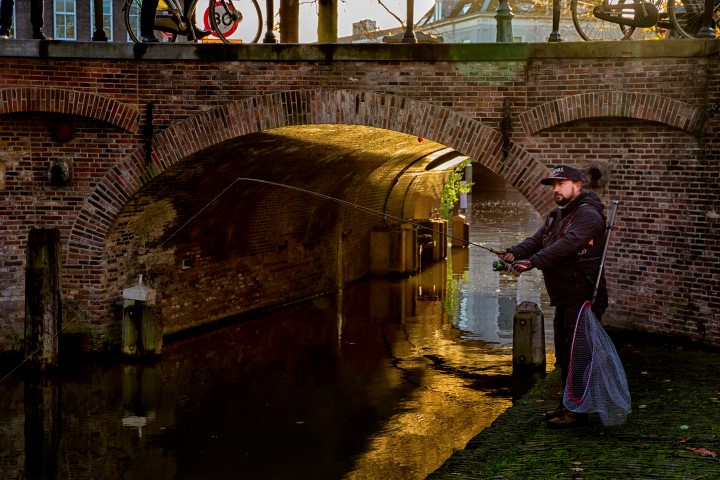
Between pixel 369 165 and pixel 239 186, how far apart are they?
4.20 meters

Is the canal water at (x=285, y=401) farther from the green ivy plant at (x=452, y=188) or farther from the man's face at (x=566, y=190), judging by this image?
the green ivy plant at (x=452, y=188)

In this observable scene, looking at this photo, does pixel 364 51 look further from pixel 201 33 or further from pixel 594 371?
pixel 594 371

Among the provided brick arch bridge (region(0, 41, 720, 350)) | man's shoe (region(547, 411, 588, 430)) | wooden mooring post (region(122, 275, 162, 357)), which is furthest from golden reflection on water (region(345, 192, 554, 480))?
wooden mooring post (region(122, 275, 162, 357))

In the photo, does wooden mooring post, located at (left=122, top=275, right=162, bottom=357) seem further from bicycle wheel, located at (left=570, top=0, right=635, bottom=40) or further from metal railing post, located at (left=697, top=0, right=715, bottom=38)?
metal railing post, located at (left=697, top=0, right=715, bottom=38)

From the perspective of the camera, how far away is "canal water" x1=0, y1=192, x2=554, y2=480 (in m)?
8.80

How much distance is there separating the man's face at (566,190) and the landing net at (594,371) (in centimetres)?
78

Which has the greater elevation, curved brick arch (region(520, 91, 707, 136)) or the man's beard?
curved brick arch (region(520, 91, 707, 136))

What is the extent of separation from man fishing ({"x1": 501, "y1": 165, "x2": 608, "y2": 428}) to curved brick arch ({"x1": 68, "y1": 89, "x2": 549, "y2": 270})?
12.5ft

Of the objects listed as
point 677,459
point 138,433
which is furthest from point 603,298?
point 138,433

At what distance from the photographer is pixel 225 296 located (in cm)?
1537

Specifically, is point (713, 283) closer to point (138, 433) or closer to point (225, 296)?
point (138, 433)

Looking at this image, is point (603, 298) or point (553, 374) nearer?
point (603, 298)

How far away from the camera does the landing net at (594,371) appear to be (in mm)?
6578

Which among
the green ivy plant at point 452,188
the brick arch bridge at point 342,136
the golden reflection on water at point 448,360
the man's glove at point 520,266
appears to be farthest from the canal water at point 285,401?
the green ivy plant at point 452,188
